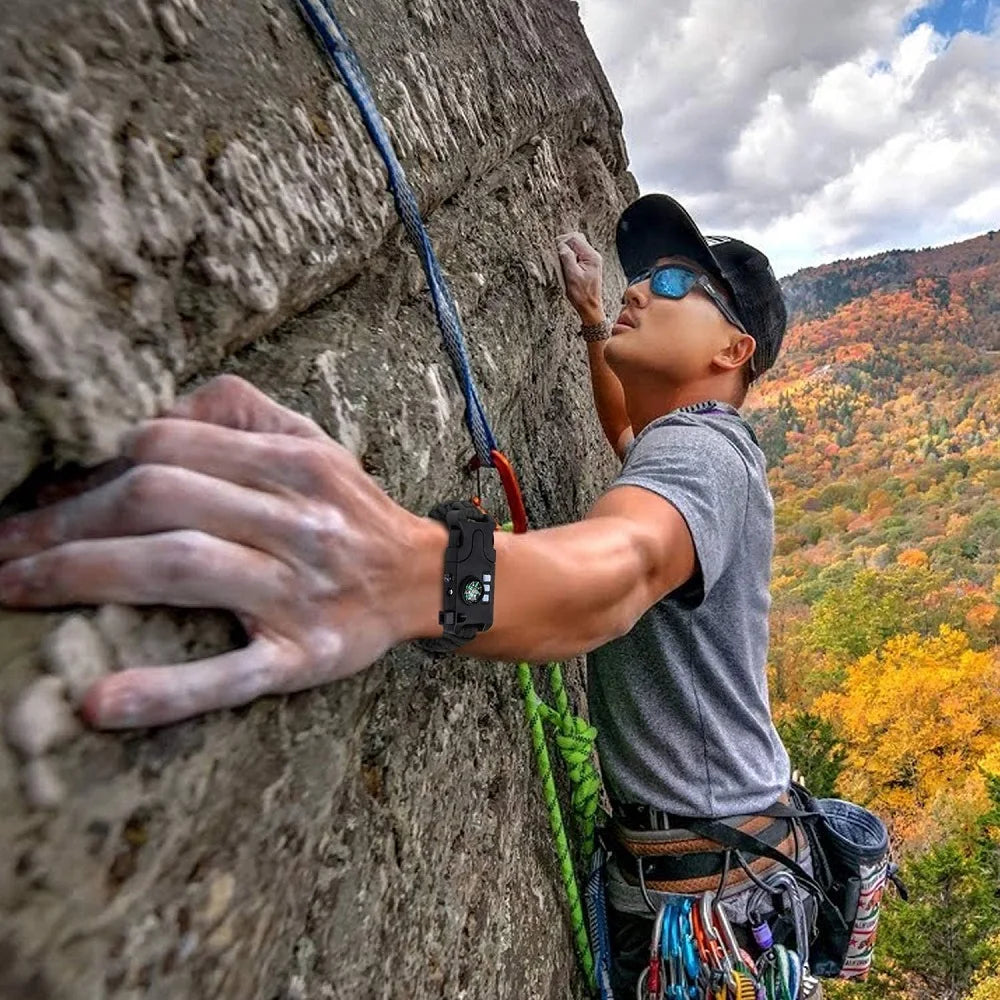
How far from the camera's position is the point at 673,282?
9.69 feet

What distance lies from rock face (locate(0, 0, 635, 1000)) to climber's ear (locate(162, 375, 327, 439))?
5cm

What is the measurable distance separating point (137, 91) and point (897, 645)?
52.7 meters

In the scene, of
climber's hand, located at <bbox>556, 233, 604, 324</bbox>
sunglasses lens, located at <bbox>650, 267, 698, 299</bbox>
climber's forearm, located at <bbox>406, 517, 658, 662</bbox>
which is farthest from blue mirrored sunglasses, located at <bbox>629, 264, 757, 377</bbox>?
climber's forearm, located at <bbox>406, 517, 658, 662</bbox>

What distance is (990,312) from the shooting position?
151 m

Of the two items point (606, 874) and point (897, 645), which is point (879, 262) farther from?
point (606, 874)

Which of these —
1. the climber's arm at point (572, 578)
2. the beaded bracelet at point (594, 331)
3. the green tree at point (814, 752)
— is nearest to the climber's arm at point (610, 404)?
the beaded bracelet at point (594, 331)

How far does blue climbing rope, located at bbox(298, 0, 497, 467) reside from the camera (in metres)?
1.70

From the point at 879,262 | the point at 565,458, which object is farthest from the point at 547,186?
the point at 879,262

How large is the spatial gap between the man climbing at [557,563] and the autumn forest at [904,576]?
20.8 m

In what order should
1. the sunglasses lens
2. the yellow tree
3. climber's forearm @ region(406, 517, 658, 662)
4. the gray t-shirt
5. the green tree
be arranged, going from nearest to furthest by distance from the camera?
climber's forearm @ region(406, 517, 658, 662) → the gray t-shirt → the sunglasses lens → the green tree → the yellow tree

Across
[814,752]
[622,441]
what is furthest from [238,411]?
[814,752]

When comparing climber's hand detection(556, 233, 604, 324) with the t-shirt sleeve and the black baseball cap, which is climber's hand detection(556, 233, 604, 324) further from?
the t-shirt sleeve

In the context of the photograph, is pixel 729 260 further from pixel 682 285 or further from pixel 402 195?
pixel 402 195

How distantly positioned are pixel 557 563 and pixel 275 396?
540 mm
